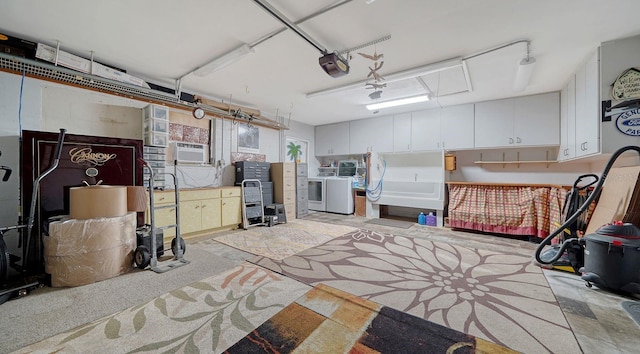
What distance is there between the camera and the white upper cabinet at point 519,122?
3.93 meters

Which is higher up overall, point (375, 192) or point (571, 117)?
point (571, 117)

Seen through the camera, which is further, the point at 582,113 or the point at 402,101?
the point at 402,101

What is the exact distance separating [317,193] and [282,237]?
278 cm

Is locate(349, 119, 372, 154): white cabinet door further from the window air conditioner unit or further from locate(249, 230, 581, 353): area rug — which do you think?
the window air conditioner unit

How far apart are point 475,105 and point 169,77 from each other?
554 cm

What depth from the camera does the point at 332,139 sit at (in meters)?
6.56

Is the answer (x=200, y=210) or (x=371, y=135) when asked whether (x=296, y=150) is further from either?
(x=200, y=210)

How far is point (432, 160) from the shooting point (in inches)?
211

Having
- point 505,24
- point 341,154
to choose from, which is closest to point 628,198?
point 505,24

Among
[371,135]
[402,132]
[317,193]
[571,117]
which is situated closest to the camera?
[571,117]

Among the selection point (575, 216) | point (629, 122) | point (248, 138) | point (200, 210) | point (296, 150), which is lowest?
point (200, 210)

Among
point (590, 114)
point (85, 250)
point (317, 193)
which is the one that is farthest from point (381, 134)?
point (85, 250)

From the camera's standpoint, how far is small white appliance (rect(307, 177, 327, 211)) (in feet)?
20.5

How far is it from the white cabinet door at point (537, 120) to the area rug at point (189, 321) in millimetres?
4688
